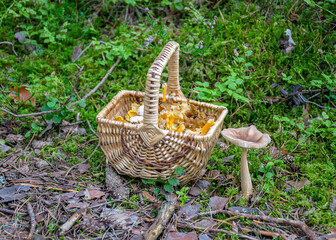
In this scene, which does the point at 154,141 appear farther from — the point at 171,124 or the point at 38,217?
the point at 38,217

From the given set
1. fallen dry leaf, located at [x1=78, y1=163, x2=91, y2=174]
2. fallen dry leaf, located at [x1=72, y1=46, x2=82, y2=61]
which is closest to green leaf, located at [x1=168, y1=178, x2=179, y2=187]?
fallen dry leaf, located at [x1=78, y1=163, x2=91, y2=174]

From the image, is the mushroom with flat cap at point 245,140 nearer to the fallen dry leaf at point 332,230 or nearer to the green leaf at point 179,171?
the green leaf at point 179,171

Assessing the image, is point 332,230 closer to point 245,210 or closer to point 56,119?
point 245,210

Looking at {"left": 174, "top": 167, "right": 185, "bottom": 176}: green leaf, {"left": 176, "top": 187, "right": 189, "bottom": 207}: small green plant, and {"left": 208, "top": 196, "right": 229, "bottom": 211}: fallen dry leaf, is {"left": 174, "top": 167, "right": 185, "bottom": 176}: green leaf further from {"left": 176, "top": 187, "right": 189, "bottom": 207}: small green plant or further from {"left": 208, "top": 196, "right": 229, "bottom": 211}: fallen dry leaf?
{"left": 208, "top": 196, "right": 229, "bottom": 211}: fallen dry leaf

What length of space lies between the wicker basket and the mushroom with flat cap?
17 centimetres

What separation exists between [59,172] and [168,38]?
197 centimetres

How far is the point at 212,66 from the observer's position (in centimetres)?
363

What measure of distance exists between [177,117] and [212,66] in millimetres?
1271

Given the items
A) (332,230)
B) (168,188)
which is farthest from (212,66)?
(332,230)

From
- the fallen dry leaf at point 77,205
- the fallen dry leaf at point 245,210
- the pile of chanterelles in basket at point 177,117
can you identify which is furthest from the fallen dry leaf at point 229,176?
the fallen dry leaf at point 77,205

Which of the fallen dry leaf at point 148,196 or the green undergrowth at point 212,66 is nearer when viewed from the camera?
the fallen dry leaf at point 148,196

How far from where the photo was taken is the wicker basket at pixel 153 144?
6.98 ft

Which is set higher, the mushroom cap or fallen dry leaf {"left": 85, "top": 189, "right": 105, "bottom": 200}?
the mushroom cap

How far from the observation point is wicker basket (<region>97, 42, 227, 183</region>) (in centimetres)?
213
